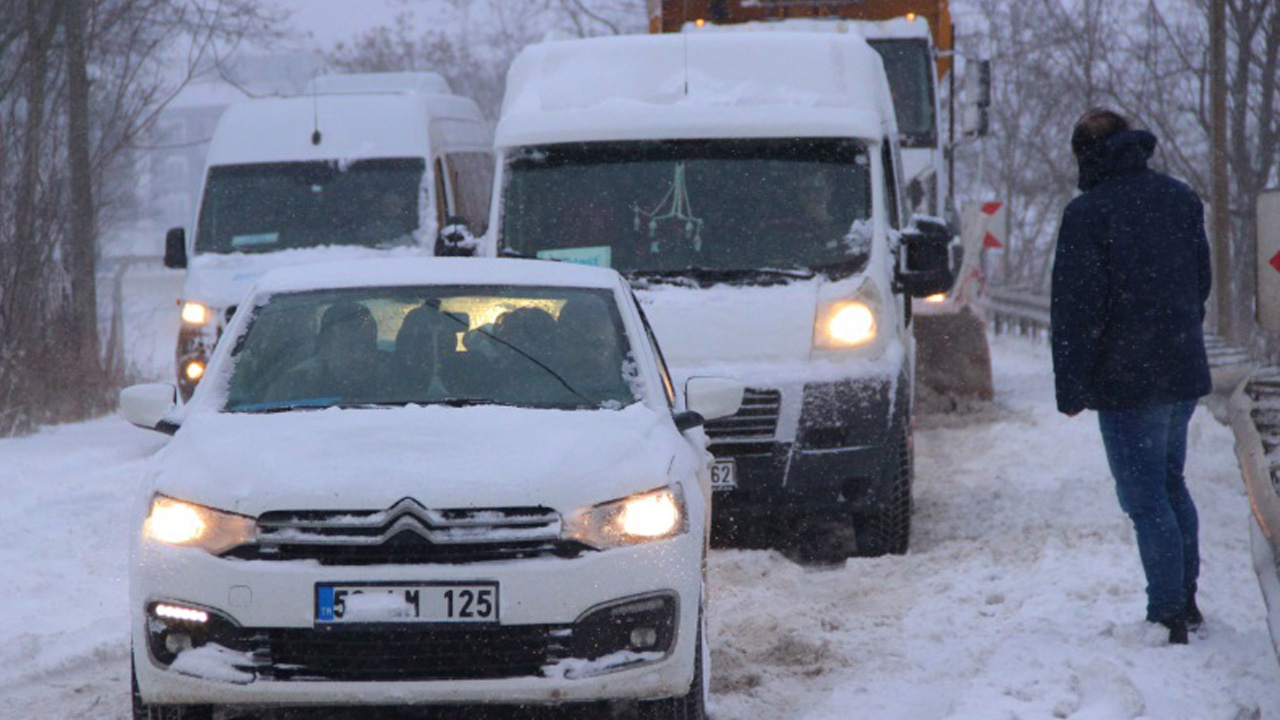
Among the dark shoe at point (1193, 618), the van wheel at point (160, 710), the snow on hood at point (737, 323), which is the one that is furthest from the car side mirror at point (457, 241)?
the van wheel at point (160, 710)

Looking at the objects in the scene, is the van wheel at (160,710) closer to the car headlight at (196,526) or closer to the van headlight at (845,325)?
the car headlight at (196,526)

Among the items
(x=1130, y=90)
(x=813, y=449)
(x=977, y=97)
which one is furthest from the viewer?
(x=1130, y=90)

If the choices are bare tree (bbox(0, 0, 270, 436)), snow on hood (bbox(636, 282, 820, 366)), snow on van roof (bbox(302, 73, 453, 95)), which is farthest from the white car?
snow on van roof (bbox(302, 73, 453, 95))

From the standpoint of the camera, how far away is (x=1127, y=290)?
656cm

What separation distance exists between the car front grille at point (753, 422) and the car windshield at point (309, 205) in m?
6.27

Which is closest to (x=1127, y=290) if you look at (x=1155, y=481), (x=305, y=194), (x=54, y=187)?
(x=1155, y=481)

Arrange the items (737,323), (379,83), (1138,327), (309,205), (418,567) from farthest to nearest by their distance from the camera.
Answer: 1. (379,83)
2. (309,205)
3. (737,323)
4. (1138,327)
5. (418,567)

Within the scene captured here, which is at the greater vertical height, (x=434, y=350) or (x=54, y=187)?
(x=434, y=350)

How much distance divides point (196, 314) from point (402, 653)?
961 cm

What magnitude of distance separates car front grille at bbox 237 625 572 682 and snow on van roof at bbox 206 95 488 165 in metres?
10.5

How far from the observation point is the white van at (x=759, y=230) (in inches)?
363

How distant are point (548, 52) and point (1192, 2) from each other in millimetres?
14947

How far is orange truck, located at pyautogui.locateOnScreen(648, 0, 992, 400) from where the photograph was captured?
1591 centimetres

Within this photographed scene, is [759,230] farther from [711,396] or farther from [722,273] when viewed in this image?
[711,396]
